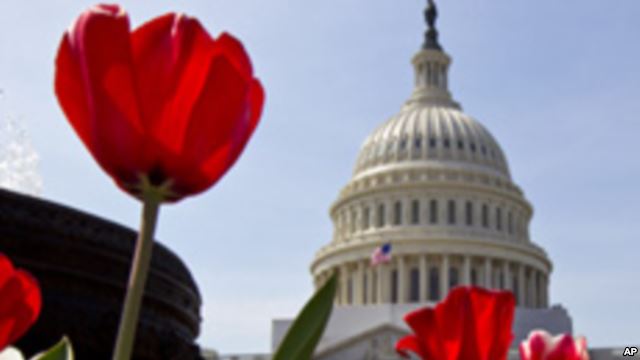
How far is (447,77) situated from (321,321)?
98.9m

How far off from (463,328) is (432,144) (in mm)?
85314

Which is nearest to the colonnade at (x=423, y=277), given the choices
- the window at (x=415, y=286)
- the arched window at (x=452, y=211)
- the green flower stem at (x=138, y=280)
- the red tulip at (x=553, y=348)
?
the window at (x=415, y=286)

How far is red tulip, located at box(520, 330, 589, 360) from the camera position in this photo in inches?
65.1

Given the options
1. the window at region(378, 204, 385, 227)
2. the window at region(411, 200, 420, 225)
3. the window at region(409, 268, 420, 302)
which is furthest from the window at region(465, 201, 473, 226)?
the window at region(378, 204, 385, 227)

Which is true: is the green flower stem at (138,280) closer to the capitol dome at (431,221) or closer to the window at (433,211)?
the capitol dome at (431,221)

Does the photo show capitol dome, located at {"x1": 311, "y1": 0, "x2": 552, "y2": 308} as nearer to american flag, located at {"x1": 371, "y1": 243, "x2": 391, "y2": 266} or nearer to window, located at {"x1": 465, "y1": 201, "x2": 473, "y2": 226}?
window, located at {"x1": 465, "y1": 201, "x2": 473, "y2": 226}

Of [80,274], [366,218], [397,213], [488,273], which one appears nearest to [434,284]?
[488,273]

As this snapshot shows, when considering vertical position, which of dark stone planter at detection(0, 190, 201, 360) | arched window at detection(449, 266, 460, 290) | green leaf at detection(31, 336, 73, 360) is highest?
arched window at detection(449, 266, 460, 290)

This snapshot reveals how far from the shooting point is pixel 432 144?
8619 cm

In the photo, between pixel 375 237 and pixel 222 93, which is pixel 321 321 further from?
pixel 375 237

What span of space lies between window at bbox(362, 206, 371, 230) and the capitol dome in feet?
0.28

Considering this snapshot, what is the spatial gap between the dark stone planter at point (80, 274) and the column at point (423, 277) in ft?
245

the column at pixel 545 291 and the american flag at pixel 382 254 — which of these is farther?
the column at pixel 545 291

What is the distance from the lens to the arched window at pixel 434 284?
78375mm
